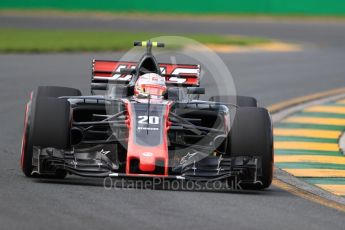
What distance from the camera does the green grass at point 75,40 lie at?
29.8 metres

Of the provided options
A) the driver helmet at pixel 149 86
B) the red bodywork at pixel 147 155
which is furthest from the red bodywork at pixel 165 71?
the red bodywork at pixel 147 155

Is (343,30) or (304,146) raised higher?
(343,30)

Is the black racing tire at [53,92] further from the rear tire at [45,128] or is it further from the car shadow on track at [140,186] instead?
the car shadow on track at [140,186]

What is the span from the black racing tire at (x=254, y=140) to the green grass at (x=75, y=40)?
705 inches

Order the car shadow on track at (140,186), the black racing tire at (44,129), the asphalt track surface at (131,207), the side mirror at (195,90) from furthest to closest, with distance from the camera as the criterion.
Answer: the side mirror at (195,90), the black racing tire at (44,129), the car shadow on track at (140,186), the asphalt track surface at (131,207)

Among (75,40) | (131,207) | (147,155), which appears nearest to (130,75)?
(147,155)

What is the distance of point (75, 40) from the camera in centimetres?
3328

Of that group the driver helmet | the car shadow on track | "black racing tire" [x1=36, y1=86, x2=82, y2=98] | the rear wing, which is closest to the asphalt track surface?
the car shadow on track

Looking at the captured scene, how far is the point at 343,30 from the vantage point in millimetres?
41375

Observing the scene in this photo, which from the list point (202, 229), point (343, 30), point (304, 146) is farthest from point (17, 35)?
point (202, 229)

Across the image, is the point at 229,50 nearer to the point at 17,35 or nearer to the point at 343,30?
the point at 17,35

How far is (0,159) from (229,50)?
62.3ft

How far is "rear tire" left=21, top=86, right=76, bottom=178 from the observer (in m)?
10.8

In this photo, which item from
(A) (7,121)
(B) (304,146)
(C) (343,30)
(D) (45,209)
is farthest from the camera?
(C) (343,30)
